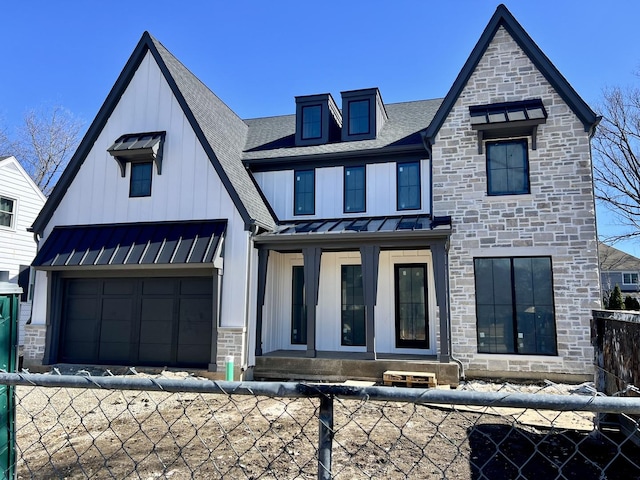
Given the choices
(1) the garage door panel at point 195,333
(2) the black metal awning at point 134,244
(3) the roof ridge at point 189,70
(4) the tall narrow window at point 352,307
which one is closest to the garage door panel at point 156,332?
(1) the garage door panel at point 195,333

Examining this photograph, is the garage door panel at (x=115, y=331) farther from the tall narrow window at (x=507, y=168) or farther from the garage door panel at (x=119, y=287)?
the tall narrow window at (x=507, y=168)

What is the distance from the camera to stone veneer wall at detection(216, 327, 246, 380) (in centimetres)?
1052

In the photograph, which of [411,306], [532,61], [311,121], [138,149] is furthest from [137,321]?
[532,61]

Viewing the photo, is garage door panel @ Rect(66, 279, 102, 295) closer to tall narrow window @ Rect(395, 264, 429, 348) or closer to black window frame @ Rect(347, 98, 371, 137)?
tall narrow window @ Rect(395, 264, 429, 348)

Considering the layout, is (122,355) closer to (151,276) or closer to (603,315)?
(151,276)

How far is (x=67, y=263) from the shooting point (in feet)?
37.1

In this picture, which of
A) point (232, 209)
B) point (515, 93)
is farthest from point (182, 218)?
point (515, 93)

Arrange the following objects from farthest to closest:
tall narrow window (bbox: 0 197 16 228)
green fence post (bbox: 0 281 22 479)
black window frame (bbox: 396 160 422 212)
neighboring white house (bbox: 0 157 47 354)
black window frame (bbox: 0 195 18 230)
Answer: black window frame (bbox: 0 195 18 230) → tall narrow window (bbox: 0 197 16 228) → neighboring white house (bbox: 0 157 47 354) → black window frame (bbox: 396 160 422 212) → green fence post (bbox: 0 281 22 479)

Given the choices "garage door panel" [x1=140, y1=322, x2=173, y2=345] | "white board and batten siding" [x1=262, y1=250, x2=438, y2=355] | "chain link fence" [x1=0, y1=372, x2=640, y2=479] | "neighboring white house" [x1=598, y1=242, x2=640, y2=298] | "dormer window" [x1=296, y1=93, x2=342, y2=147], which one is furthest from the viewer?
"neighboring white house" [x1=598, y1=242, x2=640, y2=298]

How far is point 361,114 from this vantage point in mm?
13617

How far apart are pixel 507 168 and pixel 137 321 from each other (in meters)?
10.4

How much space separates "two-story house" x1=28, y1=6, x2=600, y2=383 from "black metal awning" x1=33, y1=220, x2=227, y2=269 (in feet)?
0.15

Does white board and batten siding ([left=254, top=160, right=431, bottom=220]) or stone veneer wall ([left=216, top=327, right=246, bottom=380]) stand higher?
white board and batten siding ([left=254, top=160, right=431, bottom=220])

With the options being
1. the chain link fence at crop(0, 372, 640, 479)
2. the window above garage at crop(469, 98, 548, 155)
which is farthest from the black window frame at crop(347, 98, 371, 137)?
the chain link fence at crop(0, 372, 640, 479)
